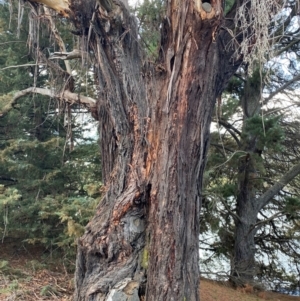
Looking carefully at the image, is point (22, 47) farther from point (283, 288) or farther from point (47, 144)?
point (283, 288)

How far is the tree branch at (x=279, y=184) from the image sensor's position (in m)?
6.54

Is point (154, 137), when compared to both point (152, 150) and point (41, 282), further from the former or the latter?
point (41, 282)

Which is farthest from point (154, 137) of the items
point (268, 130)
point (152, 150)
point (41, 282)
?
point (41, 282)

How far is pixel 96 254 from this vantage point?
3.29 meters

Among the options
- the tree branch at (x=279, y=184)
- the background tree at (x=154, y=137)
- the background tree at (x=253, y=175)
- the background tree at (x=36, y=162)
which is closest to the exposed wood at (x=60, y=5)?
the background tree at (x=154, y=137)

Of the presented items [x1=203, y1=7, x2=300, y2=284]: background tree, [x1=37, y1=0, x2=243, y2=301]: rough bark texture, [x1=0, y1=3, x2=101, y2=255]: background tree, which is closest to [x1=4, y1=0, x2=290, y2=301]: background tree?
[x1=37, y1=0, x2=243, y2=301]: rough bark texture

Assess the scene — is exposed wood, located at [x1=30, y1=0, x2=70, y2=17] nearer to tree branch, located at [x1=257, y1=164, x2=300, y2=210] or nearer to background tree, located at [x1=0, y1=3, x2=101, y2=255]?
background tree, located at [x1=0, y1=3, x2=101, y2=255]

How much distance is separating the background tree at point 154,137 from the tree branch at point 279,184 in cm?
367

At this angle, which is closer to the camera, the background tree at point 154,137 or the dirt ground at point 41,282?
the background tree at point 154,137

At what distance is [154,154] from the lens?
334 cm

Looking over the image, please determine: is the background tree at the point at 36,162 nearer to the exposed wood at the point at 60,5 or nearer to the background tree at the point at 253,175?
the exposed wood at the point at 60,5

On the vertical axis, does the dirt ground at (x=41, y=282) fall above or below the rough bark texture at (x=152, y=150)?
below

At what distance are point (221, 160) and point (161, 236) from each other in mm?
4156

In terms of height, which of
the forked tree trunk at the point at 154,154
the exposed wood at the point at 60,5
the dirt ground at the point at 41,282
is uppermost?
the exposed wood at the point at 60,5
